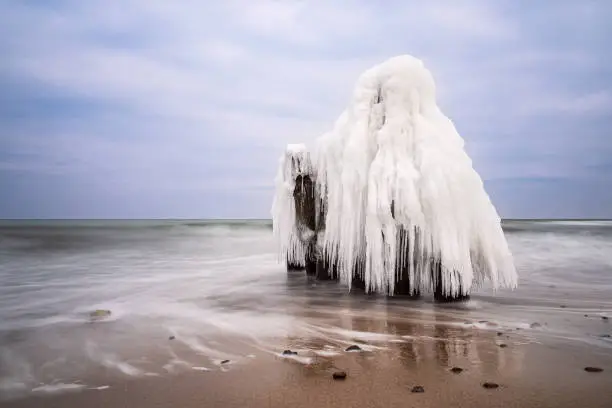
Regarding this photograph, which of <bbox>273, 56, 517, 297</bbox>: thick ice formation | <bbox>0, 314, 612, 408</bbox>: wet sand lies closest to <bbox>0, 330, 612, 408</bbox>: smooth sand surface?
<bbox>0, 314, 612, 408</bbox>: wet sand

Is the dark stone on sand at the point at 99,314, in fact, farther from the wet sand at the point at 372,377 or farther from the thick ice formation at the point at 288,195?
the thick ice formation at the point at 288,195

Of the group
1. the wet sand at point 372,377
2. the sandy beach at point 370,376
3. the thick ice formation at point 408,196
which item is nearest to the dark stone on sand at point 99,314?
the sandy beach at point 370,376

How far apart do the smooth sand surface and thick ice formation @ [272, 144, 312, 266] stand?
513 centimetres

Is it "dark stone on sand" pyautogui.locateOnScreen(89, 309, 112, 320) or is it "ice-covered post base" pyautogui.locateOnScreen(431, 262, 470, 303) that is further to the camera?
"ice-covered post base" pyautogui.locateOnScreen(431, 262, 470, 303)

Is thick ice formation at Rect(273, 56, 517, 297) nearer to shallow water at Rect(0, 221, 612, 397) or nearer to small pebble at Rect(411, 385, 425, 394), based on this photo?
shallow water at Rect(0, 221, 612, 397)

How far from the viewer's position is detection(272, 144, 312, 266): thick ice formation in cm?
971

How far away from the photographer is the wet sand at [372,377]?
3.57 meters

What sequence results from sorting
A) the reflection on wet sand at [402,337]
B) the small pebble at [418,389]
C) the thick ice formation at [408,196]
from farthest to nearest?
the thick ice formation at [408,196] < the reflection on wet sand at [402,337] < the small pebble at [418,389]

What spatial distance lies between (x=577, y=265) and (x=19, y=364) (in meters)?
15.2

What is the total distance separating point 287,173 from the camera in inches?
387

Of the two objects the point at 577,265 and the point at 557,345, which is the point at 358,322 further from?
the point at 577,265

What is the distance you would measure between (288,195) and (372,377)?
620 centimetres

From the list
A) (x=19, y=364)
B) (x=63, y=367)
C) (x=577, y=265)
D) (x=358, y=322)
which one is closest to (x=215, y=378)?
(x=63, y=367)

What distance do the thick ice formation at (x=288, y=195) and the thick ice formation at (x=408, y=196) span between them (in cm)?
114
